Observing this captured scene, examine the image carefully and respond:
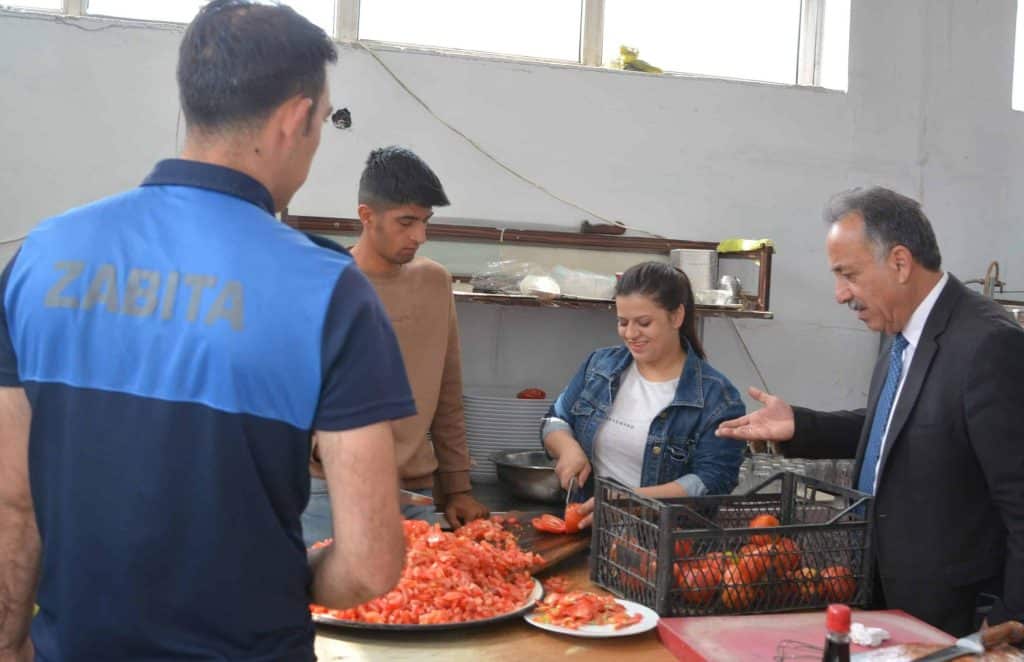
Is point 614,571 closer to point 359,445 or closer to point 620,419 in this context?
point 620,419

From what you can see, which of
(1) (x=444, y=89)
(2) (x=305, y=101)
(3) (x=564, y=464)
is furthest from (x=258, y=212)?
(1) (x=444, y=89)

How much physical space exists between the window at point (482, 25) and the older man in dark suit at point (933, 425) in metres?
2.78

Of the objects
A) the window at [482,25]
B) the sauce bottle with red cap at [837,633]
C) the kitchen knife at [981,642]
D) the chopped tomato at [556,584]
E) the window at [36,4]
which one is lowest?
the chopped tomato at [556,584]

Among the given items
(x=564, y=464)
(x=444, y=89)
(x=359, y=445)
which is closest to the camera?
(x=359, y=445)

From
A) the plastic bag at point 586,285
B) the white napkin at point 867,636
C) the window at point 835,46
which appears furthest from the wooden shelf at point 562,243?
the white napkin at point 867,636

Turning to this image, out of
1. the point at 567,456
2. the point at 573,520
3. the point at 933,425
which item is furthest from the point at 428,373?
the point at 933,425

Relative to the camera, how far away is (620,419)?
329cm

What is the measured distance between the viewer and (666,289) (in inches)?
128

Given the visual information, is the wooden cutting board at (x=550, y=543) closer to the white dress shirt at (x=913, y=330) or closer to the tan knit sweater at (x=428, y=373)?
the tan knit sweater at (x=428, y=373)

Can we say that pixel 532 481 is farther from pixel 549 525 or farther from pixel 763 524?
pixel 763 524

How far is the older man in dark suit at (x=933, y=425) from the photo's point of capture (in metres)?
2.23

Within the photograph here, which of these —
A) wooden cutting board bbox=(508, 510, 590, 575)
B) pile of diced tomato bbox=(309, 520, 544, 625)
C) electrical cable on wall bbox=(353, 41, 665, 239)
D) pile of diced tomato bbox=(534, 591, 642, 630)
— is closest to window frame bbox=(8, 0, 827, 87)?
electrical cable on wall bbox=(353, 41, 665, 239)

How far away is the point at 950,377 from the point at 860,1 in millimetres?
3553

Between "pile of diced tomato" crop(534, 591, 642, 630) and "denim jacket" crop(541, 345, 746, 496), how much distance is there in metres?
0.83
